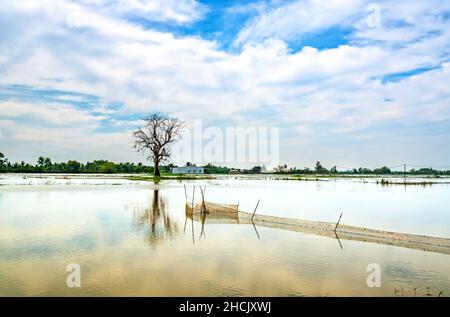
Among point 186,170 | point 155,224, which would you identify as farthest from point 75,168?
point 155,224

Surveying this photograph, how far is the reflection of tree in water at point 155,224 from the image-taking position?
14411 millimetres

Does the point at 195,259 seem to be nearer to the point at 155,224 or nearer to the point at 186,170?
the point at 155,224

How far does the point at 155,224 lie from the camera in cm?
1752

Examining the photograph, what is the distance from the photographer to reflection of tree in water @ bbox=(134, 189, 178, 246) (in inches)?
567

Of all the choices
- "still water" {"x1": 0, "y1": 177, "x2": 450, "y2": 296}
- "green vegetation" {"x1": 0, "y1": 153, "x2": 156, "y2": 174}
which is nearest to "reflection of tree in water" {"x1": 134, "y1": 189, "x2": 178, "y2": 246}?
"still water" {"x1": 0, "y1": 177, "x2": 450, "y2": 296}

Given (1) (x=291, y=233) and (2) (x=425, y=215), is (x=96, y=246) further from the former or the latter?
(2) (x=425, y=215)

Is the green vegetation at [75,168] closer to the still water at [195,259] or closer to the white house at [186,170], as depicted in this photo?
the white house at [186,170]

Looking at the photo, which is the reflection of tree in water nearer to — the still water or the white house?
the still water

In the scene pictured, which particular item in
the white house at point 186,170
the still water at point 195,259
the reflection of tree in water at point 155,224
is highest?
the white house at point 186,170

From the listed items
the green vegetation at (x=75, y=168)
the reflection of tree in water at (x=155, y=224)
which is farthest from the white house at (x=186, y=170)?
the reflection of tree in water at (x=155, y=224)

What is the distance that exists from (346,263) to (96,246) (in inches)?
321

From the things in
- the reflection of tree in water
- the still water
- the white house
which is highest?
the white house

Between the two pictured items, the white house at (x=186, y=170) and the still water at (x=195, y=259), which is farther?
the white house at (x=186, y=170)
